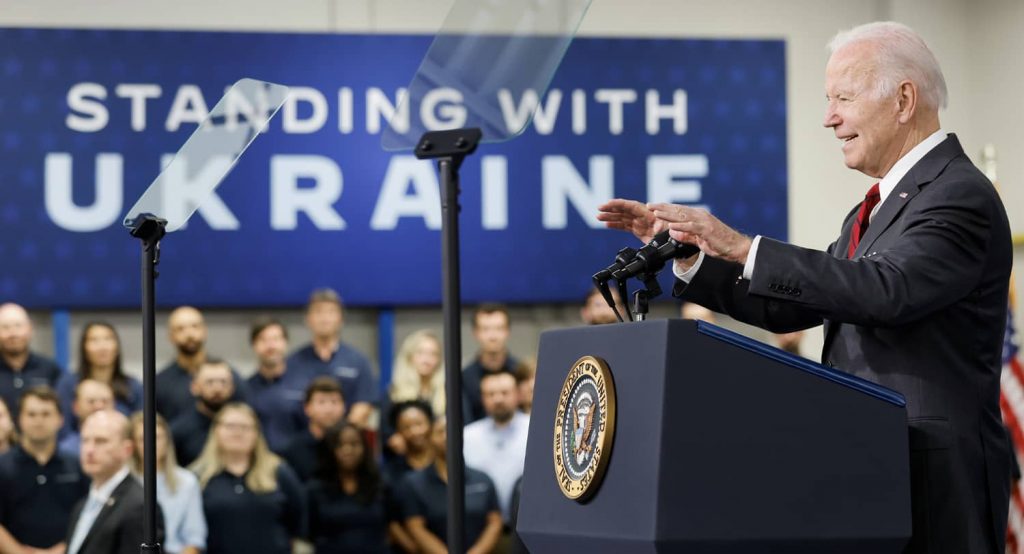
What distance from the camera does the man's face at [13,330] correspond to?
748cm

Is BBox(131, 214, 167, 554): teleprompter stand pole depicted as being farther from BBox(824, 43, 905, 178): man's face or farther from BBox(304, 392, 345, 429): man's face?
BBox(304, 392, 345, 429): man's face

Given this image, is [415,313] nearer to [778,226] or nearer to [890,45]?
[778,226]

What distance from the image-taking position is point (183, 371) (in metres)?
7.50

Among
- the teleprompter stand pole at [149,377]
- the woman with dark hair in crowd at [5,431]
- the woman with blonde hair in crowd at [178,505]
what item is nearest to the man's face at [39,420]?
the woman with dark hair in crowd at [5,431]

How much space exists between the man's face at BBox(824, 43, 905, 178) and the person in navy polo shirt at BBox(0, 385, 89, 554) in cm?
502

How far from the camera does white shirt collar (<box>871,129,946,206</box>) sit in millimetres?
2414

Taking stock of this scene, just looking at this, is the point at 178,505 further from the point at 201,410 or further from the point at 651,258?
the point at 651,258

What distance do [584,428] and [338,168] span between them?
7.10 meters

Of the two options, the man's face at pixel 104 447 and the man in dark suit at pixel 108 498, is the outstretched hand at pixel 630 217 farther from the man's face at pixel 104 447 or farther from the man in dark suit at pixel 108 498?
the man's face at pixel 104 447

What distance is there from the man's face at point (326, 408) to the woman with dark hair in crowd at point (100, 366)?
3.31 feet

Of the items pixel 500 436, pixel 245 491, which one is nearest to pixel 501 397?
pixel 500 436

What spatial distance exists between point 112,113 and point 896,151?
7.19 meters

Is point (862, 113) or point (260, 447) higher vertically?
point (862, 113)

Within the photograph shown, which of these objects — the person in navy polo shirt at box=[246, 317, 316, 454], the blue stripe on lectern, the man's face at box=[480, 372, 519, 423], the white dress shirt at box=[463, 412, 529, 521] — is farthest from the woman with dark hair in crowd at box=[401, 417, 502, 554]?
the blue stripe on lectern
